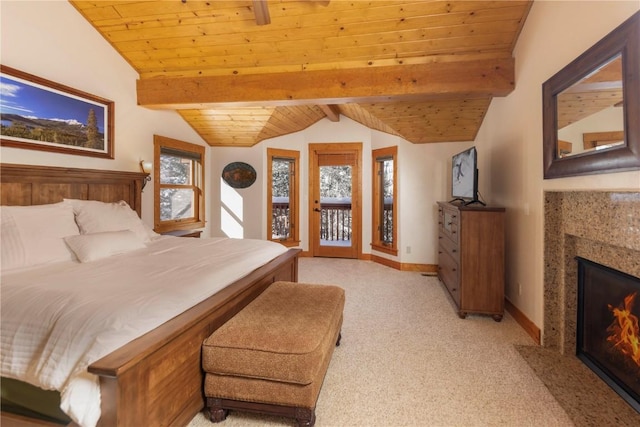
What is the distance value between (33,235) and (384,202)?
15.1 ft

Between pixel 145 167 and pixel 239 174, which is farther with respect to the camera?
pixel 239 174

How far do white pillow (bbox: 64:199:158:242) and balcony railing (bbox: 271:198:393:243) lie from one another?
3.05 metres

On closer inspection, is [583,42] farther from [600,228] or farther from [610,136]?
[600,228]

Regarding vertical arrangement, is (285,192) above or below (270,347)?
above

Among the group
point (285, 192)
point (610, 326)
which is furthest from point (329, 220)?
point (610, 326)

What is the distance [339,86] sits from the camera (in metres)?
3.33

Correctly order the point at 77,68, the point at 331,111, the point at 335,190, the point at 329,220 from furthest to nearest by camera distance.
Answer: the point at 329,220 → the point at 335,190 → the point at 331,111 → the point at 77,68

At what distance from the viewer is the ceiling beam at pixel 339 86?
309 centimetres

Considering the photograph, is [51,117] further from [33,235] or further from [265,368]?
[265,368]

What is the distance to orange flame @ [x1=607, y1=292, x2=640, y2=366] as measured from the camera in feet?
5.87

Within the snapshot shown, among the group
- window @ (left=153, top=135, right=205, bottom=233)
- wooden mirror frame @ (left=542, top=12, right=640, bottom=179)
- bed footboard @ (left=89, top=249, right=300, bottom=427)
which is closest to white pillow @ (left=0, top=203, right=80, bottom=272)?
bed footboard @ (left=89, top=249, right=300, bottom=427)

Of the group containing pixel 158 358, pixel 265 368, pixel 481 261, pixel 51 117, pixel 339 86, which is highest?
pixel 339 86

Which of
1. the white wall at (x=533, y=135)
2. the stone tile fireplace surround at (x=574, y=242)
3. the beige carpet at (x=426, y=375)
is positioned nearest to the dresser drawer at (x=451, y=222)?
the white wall at (x=533, y=135)

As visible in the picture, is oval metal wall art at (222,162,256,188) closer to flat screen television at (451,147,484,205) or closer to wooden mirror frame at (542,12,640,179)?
flat screen television at (451,147,484,205)
